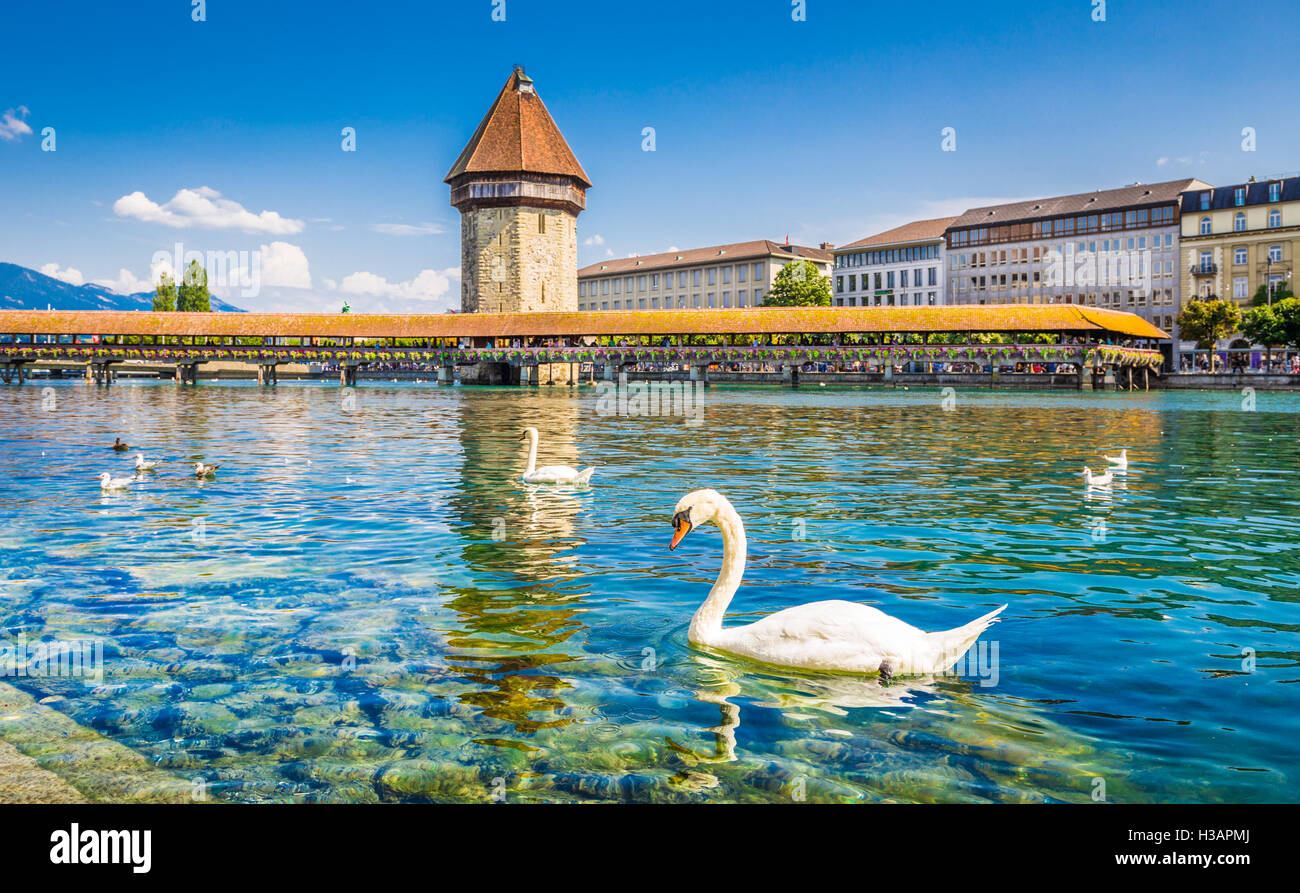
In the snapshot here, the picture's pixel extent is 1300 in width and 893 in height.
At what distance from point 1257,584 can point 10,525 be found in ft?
36.3

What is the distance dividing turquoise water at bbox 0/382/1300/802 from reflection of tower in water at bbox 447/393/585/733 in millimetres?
33

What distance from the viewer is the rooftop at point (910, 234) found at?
93269 mm

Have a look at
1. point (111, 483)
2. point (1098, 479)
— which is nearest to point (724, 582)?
point (1098, 479)

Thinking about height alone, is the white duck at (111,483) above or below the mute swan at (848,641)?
above

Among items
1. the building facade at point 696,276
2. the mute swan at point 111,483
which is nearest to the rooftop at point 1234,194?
the building facade at point 696,276

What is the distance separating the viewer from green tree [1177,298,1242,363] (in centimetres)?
6662

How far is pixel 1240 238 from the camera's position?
239 ft

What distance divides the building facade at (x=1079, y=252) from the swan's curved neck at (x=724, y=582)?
3222 inches

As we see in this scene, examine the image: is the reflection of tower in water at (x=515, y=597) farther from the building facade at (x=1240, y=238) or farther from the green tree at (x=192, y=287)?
the green tree at (x=192, y=287)

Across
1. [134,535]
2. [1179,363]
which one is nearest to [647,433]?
[134,535]

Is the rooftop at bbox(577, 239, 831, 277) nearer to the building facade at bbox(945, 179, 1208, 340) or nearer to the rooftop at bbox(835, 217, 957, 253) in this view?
the rooftop at bbox(835, 217, 957, 253)

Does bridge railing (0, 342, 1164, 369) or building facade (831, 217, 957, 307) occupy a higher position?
building facade (831, 217, 957, 307)

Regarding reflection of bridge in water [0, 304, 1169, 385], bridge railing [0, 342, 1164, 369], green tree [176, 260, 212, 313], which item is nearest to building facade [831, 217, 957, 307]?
reflection of bridge in water [0, 304, 1169, 385]

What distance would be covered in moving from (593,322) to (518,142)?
16191 mm
